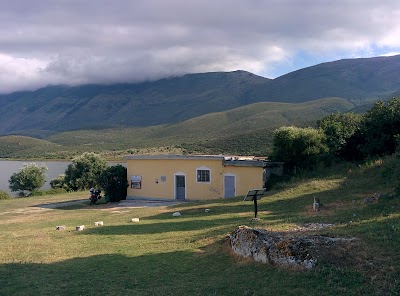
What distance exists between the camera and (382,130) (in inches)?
1090

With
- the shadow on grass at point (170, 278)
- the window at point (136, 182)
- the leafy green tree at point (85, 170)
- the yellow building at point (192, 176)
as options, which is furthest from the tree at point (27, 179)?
the shadow on grass at point (170, 278)

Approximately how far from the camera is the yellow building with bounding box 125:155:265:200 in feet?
96.4

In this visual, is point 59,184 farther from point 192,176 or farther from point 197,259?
point 197,259

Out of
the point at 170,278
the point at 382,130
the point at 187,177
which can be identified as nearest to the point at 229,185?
the point at 187,177

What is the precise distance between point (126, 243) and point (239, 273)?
19.3 ft

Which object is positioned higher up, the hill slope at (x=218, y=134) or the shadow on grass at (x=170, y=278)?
the hill slope at (x=218, y=134)

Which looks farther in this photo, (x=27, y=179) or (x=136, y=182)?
(x=27, y=179)

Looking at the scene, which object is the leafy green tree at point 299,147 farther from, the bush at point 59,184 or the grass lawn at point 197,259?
the bush at point 59,184

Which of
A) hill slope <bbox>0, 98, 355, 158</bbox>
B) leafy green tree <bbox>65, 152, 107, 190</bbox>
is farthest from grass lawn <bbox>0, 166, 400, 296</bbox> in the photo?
hill slope <bbox>0, 98, 355, 158</bbox>

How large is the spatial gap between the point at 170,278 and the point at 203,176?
2245cm

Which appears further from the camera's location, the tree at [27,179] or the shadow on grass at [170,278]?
the tree at [27,179]

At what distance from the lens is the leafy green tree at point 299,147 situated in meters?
28.7

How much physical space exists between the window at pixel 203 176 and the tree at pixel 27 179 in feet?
99.0

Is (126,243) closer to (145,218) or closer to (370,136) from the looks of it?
(145,218)
